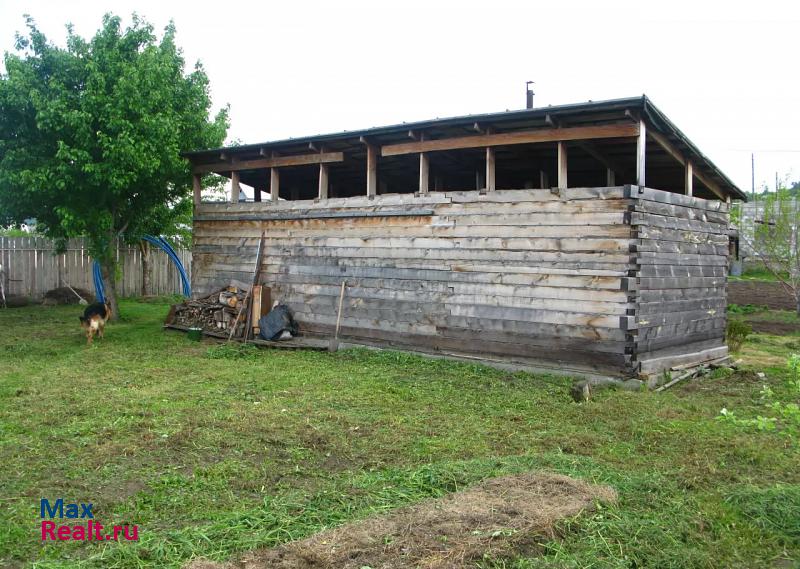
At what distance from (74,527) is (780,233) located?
65.8ft

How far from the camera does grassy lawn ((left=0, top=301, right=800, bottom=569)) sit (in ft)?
13.3

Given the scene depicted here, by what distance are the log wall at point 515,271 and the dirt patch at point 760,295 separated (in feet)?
41.4

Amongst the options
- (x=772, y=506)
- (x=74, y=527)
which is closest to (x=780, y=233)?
(x=772, y=506)

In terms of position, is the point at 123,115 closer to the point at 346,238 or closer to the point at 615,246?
the point at 346,238

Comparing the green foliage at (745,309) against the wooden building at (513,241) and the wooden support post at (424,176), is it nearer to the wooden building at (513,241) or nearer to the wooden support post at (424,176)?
the wooden building at (513,241)

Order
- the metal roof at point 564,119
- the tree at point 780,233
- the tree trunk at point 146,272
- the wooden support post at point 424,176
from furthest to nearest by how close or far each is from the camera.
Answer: the tree trunk at point 146,272 < the tree at point 780,233 < the wooden support post at point 424,176 < the metal roof at point 564,119

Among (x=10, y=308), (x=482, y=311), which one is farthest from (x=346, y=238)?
(x=10, y=308)

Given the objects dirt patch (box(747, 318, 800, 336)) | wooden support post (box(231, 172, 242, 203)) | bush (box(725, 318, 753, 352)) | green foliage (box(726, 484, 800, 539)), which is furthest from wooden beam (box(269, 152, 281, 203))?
dirt patch (box(747, 318, 800, 336))

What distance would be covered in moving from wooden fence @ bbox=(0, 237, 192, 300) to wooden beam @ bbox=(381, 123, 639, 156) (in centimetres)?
1290

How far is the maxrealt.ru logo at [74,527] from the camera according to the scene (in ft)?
13.5

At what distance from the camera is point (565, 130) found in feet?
31.8

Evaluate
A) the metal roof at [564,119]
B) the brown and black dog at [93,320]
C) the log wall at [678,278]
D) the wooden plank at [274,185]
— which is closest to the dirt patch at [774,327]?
the metal roof at [564,119]

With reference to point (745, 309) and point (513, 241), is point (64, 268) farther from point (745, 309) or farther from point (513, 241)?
point (745, 309)

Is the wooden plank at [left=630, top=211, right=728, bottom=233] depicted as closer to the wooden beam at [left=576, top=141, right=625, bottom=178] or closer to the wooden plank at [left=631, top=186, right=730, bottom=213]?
the wooden plank at [left=631, top=186, right=730, bottom=213]
